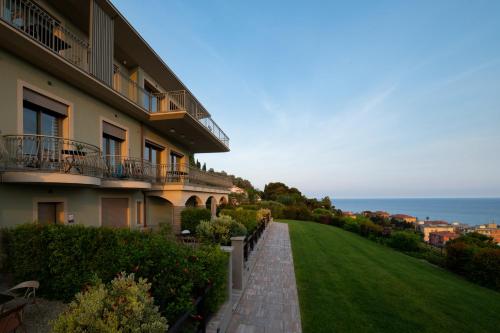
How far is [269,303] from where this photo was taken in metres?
5.21

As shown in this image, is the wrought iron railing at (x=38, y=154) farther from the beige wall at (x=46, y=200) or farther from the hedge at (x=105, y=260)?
the hedge at (x=105, y=260)

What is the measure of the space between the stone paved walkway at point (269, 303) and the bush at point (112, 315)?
2.51 metres

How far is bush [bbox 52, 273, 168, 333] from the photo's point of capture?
202 cm

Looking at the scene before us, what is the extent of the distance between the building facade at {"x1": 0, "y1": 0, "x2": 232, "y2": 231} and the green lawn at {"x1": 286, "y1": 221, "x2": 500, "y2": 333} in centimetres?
676

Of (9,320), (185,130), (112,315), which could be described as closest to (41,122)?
(9,320)

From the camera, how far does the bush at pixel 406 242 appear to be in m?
14.3

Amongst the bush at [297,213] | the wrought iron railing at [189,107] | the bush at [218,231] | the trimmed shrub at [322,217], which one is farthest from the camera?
the bush at [297,213]

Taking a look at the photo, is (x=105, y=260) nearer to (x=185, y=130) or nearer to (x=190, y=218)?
(x=190, y=218)

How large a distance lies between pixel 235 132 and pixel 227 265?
22.5 metres

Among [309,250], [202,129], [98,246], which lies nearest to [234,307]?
[98,246]

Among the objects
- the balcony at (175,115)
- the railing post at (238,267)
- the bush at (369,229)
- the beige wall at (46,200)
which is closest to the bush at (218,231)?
the railing post at (238,267)

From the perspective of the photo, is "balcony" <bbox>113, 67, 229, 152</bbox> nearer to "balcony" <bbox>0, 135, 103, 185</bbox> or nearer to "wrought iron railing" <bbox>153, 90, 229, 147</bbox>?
"wrought iron railing" <bbox>153, 90, 229, 147</bbox>

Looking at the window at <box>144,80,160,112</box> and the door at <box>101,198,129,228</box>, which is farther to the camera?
the window at <box>144,80,160,112</box>

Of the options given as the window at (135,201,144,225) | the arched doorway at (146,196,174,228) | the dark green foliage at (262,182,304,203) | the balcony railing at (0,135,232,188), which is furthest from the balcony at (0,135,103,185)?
the dark green foliage at (262,182,304,203)
